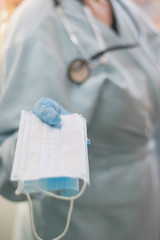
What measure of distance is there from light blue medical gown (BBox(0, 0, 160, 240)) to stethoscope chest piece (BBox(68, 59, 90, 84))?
13 mm

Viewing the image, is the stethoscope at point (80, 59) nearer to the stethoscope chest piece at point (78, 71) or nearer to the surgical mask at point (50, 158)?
the stethoscope chest piece at point (78, 71)

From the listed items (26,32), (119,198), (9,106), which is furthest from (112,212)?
(26,32)

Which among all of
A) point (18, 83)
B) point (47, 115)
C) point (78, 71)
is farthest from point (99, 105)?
point (47, 115)

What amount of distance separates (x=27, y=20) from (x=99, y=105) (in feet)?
0.83

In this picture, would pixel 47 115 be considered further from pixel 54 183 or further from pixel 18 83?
pixel 18 83

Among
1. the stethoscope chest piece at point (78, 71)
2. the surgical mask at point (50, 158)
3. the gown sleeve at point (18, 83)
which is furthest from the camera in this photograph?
the stethoscope chest piece at point (78, 71)

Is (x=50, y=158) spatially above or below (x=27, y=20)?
below

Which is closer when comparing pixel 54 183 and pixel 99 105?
pixel 54 183

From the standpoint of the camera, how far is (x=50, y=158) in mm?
222

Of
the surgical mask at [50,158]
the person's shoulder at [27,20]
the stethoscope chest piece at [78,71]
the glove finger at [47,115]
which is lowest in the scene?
the surgical mask at [50,158]

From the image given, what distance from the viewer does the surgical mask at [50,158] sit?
212 millimetres

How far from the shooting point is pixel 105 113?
580 mm

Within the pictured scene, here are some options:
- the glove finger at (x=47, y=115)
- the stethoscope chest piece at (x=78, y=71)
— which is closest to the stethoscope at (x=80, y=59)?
the stethoscope chest piece at (x=78, y=71)

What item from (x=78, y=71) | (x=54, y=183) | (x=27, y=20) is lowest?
(x=54, y=183)
